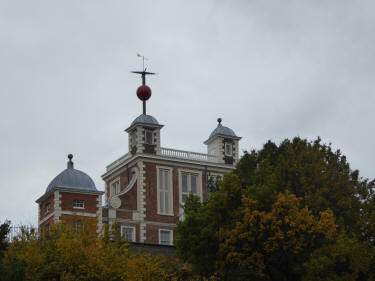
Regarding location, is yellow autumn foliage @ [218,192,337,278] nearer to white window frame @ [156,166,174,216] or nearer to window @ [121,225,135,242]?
window @ [121,225,135,242]

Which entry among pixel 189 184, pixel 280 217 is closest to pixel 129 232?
pixel 189 184

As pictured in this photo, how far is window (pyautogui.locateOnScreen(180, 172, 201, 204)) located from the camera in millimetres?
69963

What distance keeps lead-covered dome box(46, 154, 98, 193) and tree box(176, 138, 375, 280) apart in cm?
1414

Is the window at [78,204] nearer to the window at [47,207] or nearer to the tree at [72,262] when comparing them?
the window at [47,207]

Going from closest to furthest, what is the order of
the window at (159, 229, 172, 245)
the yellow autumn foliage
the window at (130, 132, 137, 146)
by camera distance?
the yellow autumn foliage < the window at (159, 229, 172, 245) < the window at (130, 132, 137, 146)

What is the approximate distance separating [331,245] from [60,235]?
14.7 metres

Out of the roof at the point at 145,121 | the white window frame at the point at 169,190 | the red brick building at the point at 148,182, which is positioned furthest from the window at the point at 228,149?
the roof at the point at 145,121

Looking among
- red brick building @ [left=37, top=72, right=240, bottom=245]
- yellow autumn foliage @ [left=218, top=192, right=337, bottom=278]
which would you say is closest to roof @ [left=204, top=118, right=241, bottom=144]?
red brick building @ [left=37, top=72, right=240, bottom=245]

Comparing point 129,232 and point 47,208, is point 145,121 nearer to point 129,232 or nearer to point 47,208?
point 129,232

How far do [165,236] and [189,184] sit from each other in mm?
5266

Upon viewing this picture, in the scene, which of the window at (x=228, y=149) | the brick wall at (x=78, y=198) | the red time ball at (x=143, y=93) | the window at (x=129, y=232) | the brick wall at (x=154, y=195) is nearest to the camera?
the brick wall at (x=78, y=198)

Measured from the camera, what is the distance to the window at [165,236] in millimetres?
67562

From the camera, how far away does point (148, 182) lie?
224 feet

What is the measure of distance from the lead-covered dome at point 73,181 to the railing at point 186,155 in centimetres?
937
